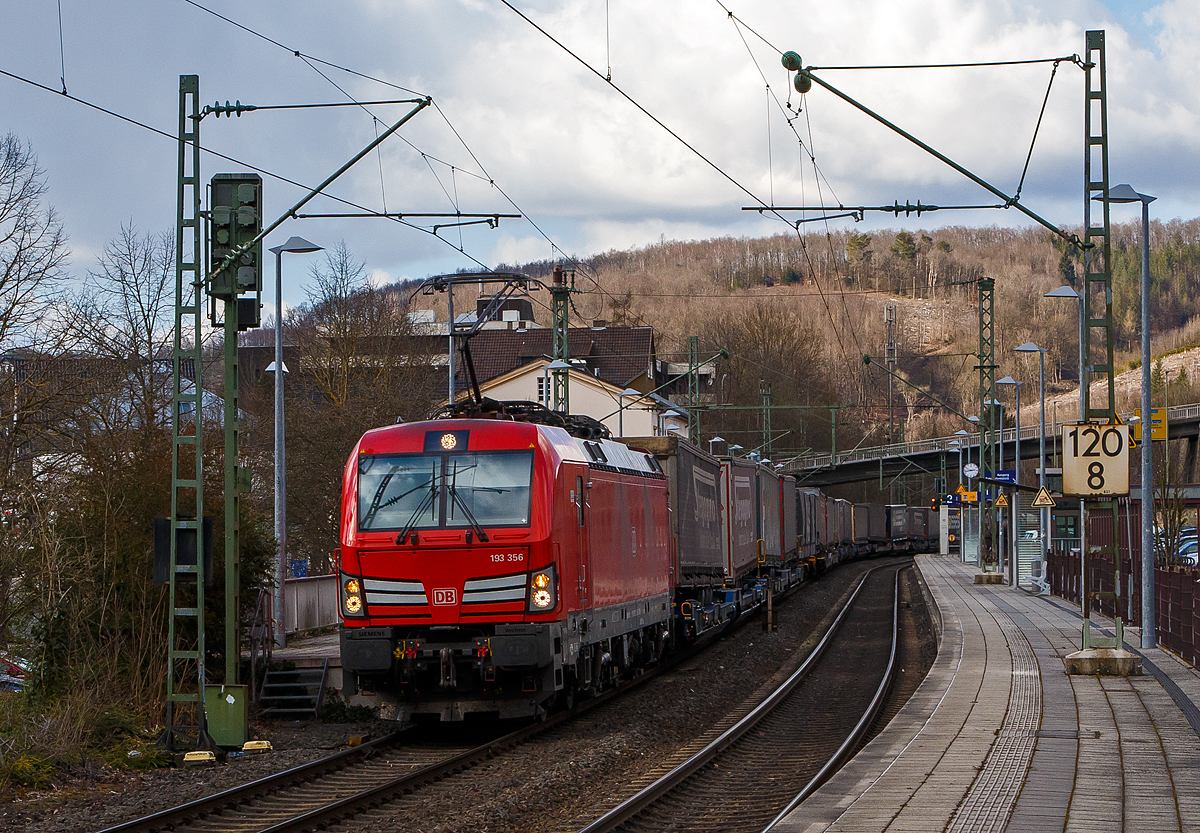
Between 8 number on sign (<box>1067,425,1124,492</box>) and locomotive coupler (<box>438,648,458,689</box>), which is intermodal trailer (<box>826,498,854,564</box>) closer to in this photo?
8 number on sign (<box>1067,425,1124,492</box>)

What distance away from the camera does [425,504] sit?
12844 millimetres

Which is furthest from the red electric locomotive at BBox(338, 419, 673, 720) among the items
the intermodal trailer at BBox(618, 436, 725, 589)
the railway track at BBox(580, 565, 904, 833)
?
the intermodal trailer at BBox(618, 436, 725, 589)

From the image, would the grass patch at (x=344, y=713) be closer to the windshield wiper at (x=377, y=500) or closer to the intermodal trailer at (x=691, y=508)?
the windshield wiper at (x=377, y=500)

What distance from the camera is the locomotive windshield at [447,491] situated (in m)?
12.7

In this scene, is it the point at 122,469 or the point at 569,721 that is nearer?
the point at 569,721

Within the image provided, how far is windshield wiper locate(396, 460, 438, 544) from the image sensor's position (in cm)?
1266

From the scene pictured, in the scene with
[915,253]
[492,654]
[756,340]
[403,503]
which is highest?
[915,253]

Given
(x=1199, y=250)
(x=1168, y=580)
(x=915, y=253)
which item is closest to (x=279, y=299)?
(x=1168, y=580)

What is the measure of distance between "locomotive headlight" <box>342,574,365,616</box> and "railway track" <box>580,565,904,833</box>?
354cm

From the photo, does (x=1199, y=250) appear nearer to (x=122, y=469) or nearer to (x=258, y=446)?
(x=258, y=446)

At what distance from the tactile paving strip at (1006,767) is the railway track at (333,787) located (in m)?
4.35

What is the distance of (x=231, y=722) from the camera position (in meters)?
12.5

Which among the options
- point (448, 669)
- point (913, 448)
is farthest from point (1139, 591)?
point (913, 448)

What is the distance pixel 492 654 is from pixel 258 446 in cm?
2801
